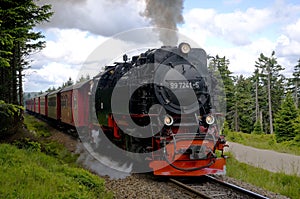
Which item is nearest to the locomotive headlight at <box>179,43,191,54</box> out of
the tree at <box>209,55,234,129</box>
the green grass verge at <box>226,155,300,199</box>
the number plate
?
the number plate

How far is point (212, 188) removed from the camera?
8.36 meters

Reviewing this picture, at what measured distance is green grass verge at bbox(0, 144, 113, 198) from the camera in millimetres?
6074

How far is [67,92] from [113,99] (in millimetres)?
8945

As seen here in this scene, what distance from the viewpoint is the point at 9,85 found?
54.9 feet

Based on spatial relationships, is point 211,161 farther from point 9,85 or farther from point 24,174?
point 9,85

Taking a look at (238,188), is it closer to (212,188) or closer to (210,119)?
(212,188)

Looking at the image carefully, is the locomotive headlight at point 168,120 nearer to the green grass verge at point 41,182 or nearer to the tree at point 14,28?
the green grass verge at point 41,182

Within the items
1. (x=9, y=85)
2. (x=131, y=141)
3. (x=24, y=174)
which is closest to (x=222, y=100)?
(x=9, y=85)

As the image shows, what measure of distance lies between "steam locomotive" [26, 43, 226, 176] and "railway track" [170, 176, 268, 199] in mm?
333

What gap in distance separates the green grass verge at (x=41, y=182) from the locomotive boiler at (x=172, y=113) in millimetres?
1824

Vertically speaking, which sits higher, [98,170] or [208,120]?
[208,120]

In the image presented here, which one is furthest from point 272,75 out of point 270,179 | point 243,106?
point 270,179

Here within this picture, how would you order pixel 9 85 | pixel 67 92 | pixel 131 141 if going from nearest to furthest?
1. pixel 131 141
2. pixel 9 85
3. pixel 67 92

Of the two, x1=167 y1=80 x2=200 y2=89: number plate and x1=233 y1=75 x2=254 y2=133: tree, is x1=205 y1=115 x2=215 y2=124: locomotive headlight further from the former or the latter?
x1=233 y1=75 x2=254 y2=133: tree
